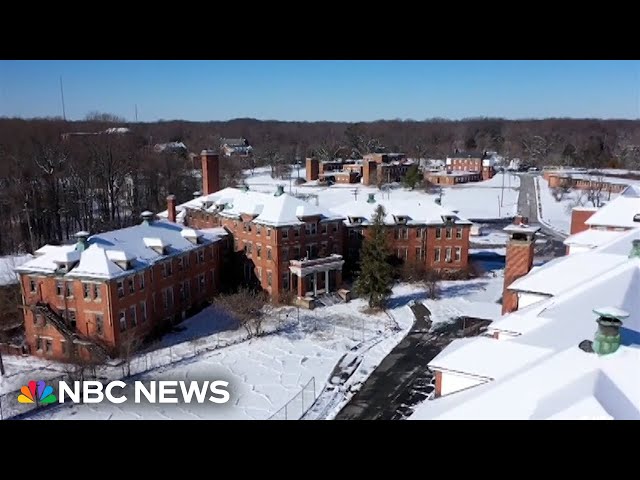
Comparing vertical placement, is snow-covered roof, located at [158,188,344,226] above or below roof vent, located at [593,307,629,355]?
below

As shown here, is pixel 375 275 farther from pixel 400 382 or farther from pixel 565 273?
pixel 565 273

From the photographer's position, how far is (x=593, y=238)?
2395 centimetres

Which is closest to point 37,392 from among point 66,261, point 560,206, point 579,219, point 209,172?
point 66,261

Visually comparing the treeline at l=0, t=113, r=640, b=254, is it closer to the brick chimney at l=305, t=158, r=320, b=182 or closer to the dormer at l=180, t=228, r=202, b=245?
the brick chimney at l=305, t=158, r=320, b=182

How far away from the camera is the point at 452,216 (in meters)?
37.2

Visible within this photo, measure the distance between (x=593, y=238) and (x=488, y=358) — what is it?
1618 cm

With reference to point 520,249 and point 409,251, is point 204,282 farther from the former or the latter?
point 520,249

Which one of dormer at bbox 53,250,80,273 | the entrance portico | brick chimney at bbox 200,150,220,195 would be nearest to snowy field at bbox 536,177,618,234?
the entrance portico

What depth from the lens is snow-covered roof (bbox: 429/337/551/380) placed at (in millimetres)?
10234

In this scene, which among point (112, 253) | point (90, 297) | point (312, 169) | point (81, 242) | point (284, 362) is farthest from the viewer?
point (312, 169)

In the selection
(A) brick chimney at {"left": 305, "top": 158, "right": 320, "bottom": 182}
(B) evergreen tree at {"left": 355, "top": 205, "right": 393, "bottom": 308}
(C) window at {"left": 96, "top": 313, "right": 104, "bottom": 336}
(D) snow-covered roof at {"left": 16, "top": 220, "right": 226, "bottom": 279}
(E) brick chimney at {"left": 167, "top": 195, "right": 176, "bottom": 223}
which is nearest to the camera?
(C) window at {"left": 96, "top": 313, "right": 104, "bottom": 336}

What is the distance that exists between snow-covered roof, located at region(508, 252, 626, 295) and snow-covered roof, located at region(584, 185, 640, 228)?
801 cm

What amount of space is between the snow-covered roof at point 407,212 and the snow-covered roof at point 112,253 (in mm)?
13284
